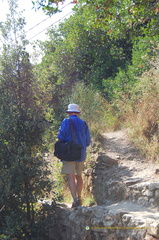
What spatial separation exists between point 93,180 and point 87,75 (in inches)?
290

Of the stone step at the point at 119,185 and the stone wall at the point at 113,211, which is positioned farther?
the stone step at the point at 119,185

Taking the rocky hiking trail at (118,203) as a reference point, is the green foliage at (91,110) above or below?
above

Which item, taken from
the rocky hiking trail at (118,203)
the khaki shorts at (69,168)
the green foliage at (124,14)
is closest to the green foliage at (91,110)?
the rocky hiking trail at (118,203)

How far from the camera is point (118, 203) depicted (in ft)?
17.2

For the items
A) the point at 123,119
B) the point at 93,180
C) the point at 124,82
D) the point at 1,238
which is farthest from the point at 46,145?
the point at 124,82

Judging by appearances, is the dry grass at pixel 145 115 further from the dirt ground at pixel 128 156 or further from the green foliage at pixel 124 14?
the green foliage at pixel 124 14

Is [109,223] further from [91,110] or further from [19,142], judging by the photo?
[91,110]

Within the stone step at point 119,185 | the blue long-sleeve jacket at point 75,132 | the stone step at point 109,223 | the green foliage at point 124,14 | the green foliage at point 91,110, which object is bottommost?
the stone step at point 109,223

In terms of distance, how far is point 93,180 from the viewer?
6270 mm

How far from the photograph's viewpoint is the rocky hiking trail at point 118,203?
4.28 meters

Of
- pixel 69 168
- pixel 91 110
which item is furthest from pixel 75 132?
pixel 91 110

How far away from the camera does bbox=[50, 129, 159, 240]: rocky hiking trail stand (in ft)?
14.0

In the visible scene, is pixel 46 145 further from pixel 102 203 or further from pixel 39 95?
pixel 102 203

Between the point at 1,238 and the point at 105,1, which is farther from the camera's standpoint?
the point at 105,1
